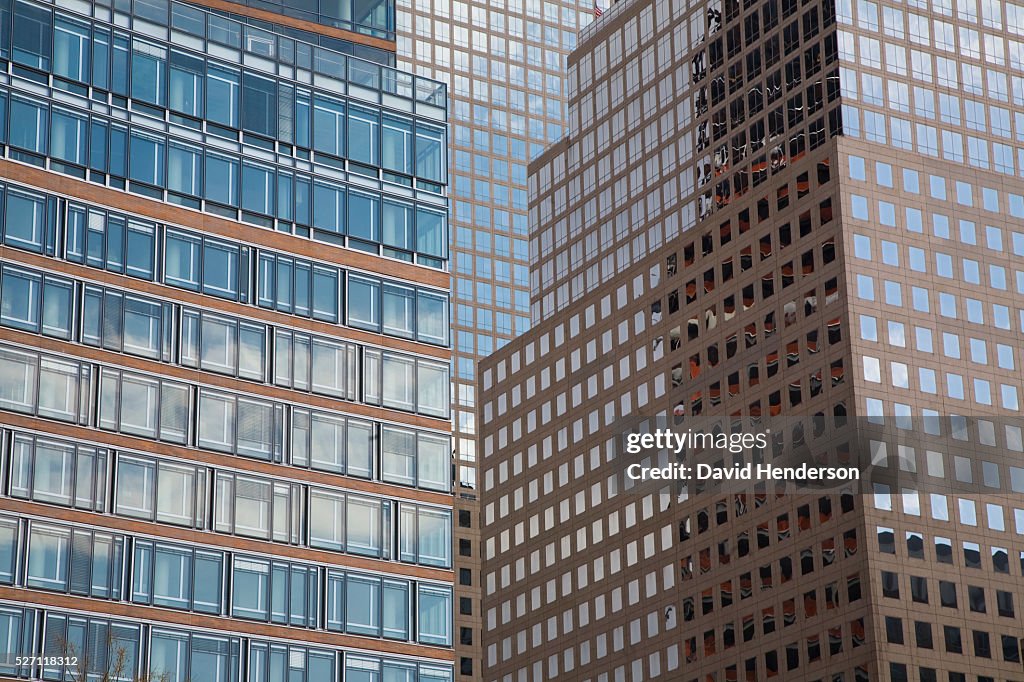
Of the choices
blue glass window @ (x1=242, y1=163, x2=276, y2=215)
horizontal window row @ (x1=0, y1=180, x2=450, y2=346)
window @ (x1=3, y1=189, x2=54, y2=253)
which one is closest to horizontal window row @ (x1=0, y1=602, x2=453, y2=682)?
horizontal window row @ (x1=0, y1=180, x2=450, y2=346)

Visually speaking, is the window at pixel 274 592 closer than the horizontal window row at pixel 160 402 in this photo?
No

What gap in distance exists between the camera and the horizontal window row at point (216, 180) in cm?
7538

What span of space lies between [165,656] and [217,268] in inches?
639

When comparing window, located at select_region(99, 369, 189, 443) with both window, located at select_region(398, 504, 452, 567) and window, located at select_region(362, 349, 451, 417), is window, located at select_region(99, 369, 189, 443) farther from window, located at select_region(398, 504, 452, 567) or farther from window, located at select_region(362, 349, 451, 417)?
window, located at select_region(398, 504, 452, 567)

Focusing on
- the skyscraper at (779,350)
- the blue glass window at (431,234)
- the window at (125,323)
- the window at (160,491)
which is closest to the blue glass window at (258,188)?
the window at (125,323)

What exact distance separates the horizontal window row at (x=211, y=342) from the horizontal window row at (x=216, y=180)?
282 cm

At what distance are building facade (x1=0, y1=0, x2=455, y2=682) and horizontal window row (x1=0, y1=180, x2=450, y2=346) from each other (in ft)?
0.32

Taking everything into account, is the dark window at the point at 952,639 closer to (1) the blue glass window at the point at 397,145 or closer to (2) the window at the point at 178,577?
(1) the blue glass window at the point at 397,145

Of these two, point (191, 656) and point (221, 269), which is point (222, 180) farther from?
point (191, 656)

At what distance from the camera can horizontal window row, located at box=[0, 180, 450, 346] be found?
7406 centimetres

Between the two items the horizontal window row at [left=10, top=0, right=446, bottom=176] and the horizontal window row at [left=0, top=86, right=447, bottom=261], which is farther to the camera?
the horizontal window row at [left=10, top=0, right=446, bottom=176]

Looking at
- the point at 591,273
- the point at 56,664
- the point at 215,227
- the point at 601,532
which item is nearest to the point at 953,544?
the point at 601,532

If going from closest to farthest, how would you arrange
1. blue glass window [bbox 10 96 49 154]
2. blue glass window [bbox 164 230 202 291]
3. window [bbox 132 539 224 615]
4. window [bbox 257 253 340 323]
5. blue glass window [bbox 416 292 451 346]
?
window [bbox 132 539 224 615]
blue glass window [bbox 10 96 49 154]
blue glass window [bbox 164 230 202 291]
window [bbox 257 253 340 323]
blue glass window [bbox 416 292 451 346]

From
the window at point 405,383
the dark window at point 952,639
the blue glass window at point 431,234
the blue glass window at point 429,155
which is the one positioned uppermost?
the blue glass window at point 429,155
